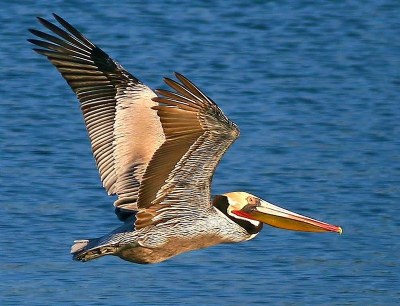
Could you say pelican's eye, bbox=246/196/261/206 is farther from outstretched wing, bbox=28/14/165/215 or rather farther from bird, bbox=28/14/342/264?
outstretched wing, bbox=28/14/165/215

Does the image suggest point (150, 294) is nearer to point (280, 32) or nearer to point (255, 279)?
point (255, 279)

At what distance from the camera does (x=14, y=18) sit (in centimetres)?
1493

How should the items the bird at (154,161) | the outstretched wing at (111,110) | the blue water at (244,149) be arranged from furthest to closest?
the blue water at (244,149) → the outstretched wing at (111,110) → the bird at (154,161)

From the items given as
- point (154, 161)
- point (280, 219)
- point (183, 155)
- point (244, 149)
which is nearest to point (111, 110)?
point (154, 161)

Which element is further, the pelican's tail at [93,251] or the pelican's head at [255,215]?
the pelican's head at [255,215]

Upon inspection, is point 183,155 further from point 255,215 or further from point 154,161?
point 255,215

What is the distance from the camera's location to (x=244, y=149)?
11141 mm

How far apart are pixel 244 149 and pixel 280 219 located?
9.97 ft

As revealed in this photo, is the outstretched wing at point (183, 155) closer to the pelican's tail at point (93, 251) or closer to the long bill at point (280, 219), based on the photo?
the pelican's tail at point (93, 251)

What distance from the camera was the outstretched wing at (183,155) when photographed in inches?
271

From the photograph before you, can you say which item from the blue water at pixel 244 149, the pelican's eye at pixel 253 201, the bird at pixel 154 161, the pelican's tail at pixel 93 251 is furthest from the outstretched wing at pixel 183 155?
the blue water at pixel 244 149

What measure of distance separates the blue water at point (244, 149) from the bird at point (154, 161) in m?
0.81

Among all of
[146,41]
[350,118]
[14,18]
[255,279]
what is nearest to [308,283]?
[255,279]

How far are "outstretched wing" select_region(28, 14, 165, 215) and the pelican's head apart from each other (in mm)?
523
